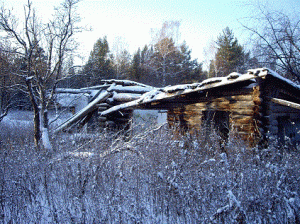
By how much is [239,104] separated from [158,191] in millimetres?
4224

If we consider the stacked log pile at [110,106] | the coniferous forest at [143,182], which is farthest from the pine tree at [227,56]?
the coniferous forest at [143,182]

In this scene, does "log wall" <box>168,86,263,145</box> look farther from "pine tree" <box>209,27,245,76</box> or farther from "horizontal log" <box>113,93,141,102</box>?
"pine tree" <box>209,27,245,76</box>

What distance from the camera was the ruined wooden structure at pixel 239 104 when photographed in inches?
253

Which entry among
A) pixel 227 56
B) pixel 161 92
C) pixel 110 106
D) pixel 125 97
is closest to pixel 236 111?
pixel 161 92

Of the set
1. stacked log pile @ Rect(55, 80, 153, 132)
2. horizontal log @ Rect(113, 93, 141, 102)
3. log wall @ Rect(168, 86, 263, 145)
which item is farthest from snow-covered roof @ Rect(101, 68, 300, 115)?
horizontal log @ Rect(113, 93, 141, 102)

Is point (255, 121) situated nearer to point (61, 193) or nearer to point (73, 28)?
point (61, 193)

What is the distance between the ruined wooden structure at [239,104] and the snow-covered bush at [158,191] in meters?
1.98

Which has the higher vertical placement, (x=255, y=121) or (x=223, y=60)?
(x=223, y=60)

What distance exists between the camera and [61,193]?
167 inches

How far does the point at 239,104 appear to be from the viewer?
7.00m

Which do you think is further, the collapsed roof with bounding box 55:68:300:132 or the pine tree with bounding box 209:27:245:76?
the pine tree with bounding box 209:27:245:76

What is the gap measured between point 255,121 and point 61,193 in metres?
5.17

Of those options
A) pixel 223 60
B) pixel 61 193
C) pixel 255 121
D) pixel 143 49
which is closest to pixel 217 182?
pixel 61 193

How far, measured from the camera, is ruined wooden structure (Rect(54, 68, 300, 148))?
21.1 ft
